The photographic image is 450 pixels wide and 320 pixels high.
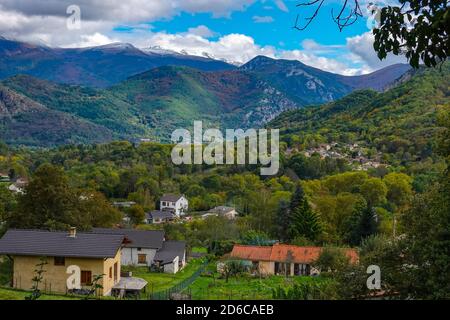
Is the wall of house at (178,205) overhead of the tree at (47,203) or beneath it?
beneath

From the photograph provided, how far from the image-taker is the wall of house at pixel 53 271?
2028 cm

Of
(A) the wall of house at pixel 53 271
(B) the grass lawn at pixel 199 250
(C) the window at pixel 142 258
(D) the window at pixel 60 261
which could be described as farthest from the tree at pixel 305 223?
(D) the window at pixel 60 261

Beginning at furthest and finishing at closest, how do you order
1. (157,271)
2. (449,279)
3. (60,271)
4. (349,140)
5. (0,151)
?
(0,151), (349,140), (157,271), (60,271), (449,279)

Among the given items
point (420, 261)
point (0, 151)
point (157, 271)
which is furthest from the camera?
point (0, 151)

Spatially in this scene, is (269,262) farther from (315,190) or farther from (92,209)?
(315,190)

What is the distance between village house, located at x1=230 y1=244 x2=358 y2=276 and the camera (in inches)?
1214

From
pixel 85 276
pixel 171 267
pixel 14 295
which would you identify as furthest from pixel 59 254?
pixel 171 267

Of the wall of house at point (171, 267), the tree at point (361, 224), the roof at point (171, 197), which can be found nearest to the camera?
the wall of house at point (171, 267)

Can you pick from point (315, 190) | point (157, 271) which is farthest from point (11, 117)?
point (157, 271)

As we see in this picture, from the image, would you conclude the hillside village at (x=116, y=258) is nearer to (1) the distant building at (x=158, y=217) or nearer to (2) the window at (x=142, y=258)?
(2) the window at (x=142, y=258)

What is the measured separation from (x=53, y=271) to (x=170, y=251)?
1272cm

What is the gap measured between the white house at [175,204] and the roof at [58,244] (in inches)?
1428
